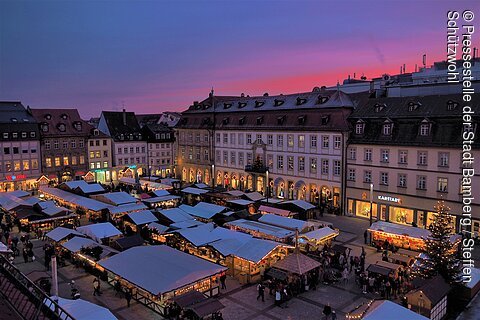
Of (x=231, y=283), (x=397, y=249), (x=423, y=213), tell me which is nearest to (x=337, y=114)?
(x=423, y=213)

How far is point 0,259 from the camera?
11805mm

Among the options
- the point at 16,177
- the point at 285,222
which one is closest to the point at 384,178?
the point at 285,222

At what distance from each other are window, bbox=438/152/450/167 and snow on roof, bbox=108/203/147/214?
2553 centimetres

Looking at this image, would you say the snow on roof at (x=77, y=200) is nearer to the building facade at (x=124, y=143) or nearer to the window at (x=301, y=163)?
the building facade at (x=124, y=143)

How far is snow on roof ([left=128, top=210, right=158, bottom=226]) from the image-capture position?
103 feet

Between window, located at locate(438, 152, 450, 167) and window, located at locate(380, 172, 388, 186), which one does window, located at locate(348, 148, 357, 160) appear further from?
window, located at locate(438, 152, 450, 167)

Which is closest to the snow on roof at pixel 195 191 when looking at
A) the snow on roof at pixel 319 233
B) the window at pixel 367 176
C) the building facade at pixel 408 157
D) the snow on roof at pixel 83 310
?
the building facade at pixel 408 157

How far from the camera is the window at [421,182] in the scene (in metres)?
34.7

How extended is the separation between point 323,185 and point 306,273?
21047 mm

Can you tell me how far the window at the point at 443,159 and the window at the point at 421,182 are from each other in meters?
1.84

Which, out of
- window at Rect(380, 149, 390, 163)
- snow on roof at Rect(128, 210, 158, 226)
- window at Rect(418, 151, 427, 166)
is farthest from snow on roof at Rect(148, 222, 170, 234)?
window at Rect(418, 151, 427, 166)

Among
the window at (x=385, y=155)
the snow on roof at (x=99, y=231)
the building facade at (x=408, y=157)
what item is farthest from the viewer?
→ the window at (x=385, y=155)

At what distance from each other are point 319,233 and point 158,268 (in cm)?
1209

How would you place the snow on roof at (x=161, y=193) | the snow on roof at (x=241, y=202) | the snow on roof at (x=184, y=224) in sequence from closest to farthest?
the snow on roof at (x=184, y=224) → the snow on roof at (x=241, y=202) → the snow on roof at (x=161, y=193)
